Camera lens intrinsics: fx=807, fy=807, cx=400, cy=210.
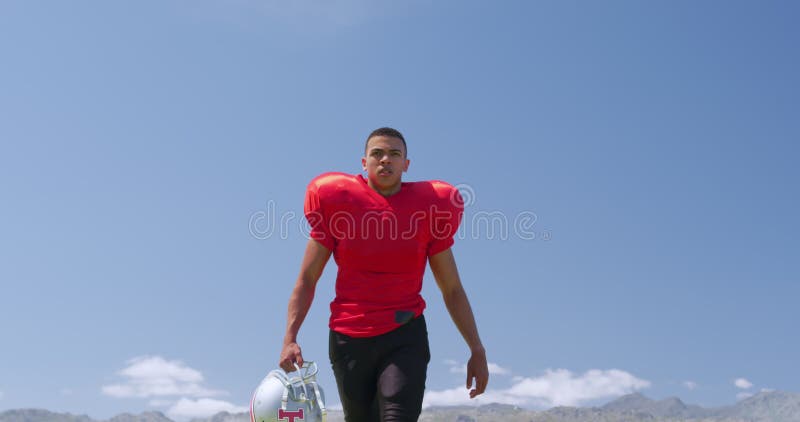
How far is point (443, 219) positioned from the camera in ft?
27.4

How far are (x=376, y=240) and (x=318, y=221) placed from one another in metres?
0.69

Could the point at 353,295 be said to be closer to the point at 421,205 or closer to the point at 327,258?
the point at 327,258

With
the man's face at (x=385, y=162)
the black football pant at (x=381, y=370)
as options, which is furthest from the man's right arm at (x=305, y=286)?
the man's face at (x=385, y=162)

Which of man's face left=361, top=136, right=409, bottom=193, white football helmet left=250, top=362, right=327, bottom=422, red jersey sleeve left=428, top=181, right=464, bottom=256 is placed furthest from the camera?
red jersey sleeve left=428, top=181, right=464, bottom=256

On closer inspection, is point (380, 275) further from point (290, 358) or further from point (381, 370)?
point (290, 358)

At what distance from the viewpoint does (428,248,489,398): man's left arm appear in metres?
8.41

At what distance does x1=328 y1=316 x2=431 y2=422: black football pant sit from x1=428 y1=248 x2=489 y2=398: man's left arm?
536 mm

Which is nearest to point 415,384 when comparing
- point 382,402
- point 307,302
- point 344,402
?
point 382,402

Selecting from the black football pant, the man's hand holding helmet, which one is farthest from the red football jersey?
the man's hand holding helmet

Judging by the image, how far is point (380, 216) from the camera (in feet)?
26.5

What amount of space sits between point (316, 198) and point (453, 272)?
1.63m

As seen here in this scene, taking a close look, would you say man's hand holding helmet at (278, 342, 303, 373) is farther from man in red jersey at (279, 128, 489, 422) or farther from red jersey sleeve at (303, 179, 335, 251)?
red jersey sleeve at (303, 179, 335, 251)

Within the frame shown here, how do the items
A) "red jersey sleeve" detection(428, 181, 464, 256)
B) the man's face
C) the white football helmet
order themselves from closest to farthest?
the white football helmet
the man's face
"red jersey sleeve" detection(428, 181, 464, 256)

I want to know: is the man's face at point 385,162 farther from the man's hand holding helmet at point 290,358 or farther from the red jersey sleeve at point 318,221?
the man's hand holding helmet at point 290,358
